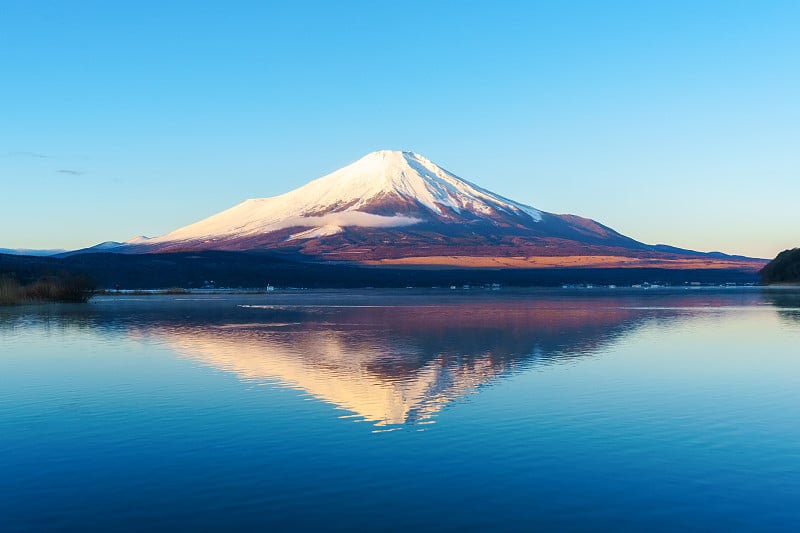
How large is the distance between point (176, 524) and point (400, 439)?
19.6ft

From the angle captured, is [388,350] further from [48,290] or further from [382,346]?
[48,290]

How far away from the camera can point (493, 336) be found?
3988cm

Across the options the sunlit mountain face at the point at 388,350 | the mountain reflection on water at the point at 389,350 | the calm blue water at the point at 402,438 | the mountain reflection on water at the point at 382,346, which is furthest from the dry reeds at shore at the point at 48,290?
the calm blue water at the point at 402,438

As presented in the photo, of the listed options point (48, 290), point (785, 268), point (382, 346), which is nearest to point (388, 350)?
point (382, 346)

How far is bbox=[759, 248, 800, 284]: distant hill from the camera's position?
6403 inches

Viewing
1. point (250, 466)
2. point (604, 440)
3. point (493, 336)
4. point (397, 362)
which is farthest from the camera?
point (493, 336)

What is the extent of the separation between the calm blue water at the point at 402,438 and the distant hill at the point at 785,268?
14364 centimetres

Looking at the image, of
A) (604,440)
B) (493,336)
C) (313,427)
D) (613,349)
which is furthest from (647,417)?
(493,336)

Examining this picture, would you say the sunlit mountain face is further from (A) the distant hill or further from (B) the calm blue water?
(A) the distant hill

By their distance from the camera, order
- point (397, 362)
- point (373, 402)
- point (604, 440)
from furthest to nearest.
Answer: point (397, 362) → point (373, 402) → point (604, 440)

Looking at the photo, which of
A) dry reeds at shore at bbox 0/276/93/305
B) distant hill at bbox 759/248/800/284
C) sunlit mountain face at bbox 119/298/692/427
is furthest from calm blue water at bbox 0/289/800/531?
distant hill at bbox 759/248/800/284

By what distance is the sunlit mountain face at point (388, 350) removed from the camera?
21.8 metres

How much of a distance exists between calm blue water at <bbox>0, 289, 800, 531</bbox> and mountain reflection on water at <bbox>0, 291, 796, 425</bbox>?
0.71ft

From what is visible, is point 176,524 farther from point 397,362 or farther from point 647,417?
point 397,362
